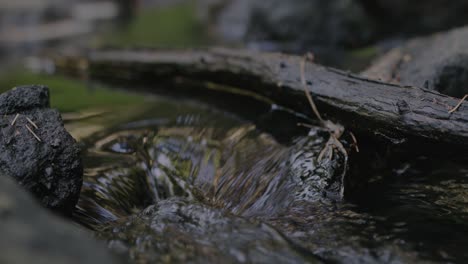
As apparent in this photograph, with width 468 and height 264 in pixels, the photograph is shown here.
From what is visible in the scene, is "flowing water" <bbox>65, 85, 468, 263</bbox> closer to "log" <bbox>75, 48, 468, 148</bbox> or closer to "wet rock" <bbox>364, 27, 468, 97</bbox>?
"log" <bbox>75, 48, 468, 148</bbox>

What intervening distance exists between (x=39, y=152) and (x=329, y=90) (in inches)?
76.0

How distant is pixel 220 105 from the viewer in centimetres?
481

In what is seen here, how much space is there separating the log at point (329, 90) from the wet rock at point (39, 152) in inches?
68.4

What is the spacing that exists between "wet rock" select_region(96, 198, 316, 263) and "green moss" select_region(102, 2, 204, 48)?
564 centimetres

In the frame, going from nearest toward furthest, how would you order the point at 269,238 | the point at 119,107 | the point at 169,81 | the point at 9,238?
the point at 9,238 < the point at 269,238 < the point at 119,107 < the point at 169,81

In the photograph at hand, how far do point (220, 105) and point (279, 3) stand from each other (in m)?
3.34

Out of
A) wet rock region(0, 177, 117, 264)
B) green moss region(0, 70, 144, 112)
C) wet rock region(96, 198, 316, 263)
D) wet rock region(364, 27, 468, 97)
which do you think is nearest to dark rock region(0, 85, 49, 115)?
wet rock region(96, 198, 316, 263)

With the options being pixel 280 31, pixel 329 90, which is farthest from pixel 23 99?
pixel 280 31

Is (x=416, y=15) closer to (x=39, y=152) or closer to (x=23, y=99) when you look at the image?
(x=23, y=99)

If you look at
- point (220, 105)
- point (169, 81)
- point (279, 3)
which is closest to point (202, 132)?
point (220, 105)

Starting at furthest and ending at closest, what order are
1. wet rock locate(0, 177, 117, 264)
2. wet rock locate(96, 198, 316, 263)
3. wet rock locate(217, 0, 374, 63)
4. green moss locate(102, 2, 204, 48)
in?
green moss locate(102, 2, 204, 48) → wet rock locate(217, 0, 374, 63) → wet rock locate(96, 198, 316, 263) → wet rock locate(0, 177, 117, 264)

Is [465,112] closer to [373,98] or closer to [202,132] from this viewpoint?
[373,98]

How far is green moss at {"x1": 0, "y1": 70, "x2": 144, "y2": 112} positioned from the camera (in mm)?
5324

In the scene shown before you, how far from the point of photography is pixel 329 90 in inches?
133
